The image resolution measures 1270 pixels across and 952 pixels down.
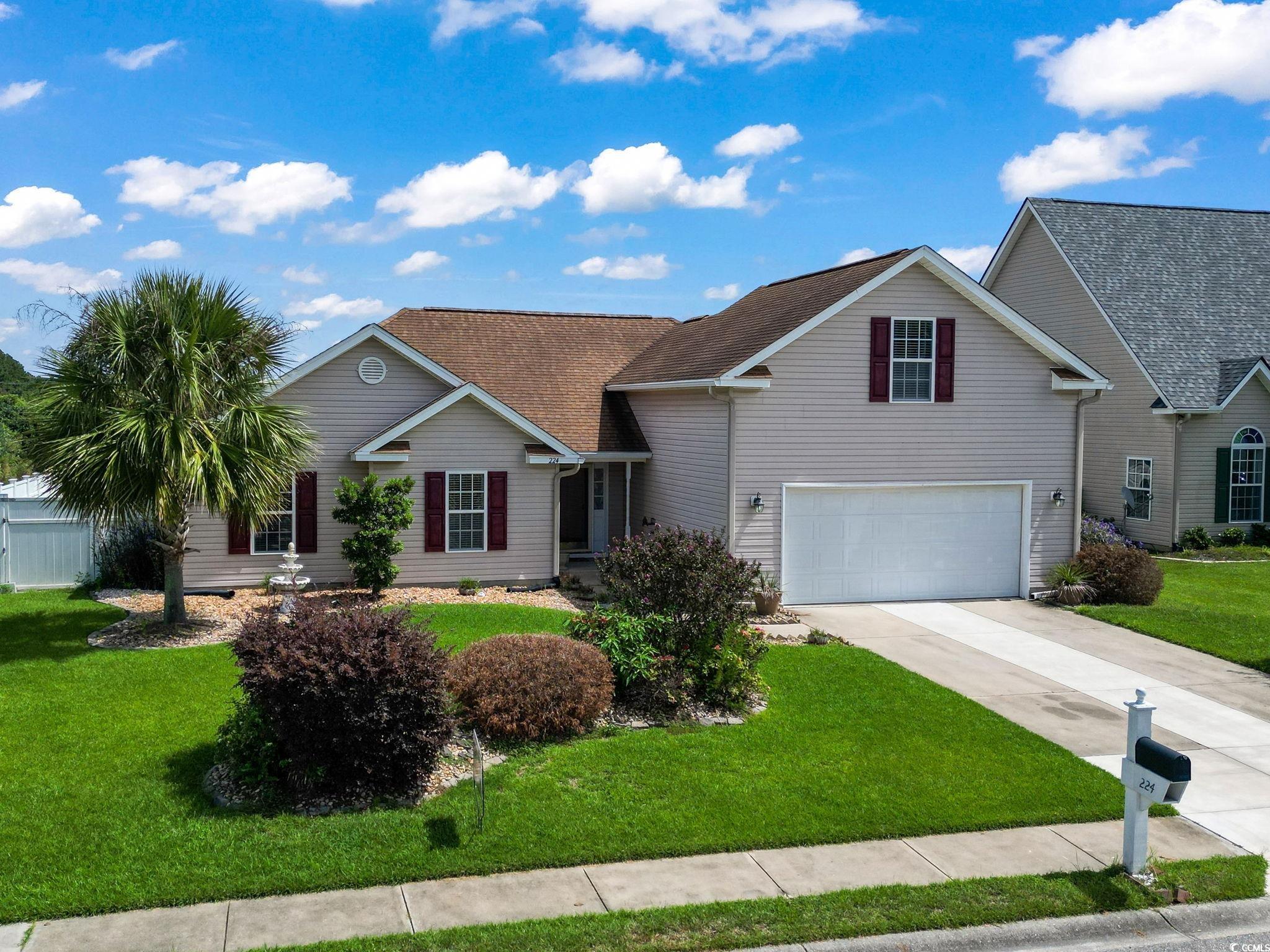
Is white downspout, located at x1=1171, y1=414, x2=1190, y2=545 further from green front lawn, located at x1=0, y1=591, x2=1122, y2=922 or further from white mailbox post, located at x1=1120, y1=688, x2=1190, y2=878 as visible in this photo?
white mailbox post, located at x1=1120, y1=688, x2=1190, y2=878

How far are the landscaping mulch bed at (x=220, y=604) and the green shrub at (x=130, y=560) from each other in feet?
1.12

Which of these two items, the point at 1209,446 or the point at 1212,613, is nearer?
the point at 1212,613

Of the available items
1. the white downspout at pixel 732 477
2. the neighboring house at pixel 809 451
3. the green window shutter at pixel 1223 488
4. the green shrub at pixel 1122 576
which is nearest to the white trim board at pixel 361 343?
the neighboring house at pixel 809 451

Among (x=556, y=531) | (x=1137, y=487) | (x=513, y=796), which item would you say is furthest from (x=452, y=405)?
(x=1137, y=487)

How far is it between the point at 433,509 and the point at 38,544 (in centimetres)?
720

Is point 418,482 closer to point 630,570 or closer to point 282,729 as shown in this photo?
point 630,570

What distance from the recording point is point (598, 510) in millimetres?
23406

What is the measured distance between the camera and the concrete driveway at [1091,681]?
33.0 feet

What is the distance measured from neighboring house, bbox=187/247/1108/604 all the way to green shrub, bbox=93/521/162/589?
113 cm

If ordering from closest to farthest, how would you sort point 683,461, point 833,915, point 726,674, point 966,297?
1. point 833,915
2. point 726,674
3. point 966,297
4. point 683,461

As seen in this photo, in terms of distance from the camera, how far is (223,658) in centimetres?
1366

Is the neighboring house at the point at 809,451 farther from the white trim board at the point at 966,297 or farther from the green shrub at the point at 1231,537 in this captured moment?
the green shrub at the point at 1231,537

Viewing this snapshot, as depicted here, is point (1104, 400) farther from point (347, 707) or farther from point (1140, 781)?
point (347, 707)

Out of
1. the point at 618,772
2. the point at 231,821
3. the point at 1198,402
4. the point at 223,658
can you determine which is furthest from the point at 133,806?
the point at 1198,402
